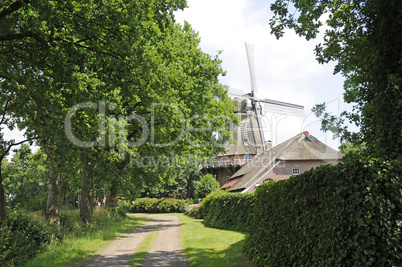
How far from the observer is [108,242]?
16.7m

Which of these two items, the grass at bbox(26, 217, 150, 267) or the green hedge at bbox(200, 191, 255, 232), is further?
the green hedge at bbox(200, 191, 255, 232)

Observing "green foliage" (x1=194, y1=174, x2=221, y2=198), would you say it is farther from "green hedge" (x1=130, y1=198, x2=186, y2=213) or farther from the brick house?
the brick house

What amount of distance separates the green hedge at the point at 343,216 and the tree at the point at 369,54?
1617mm

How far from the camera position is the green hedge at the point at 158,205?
183 feet

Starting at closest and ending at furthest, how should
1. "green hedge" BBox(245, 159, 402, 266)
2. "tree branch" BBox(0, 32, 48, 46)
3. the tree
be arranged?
"green hedge" BBox(245, 159, 402, 266), the tree, "tree branch" BBox(0, 32, 48, 46)

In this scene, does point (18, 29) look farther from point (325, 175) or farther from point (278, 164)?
point (278, 164)

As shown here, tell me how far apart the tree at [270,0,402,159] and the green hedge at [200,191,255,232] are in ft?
38.2

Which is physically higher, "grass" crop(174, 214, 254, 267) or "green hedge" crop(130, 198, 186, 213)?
"grass" crop(174, 214, 254, 267)

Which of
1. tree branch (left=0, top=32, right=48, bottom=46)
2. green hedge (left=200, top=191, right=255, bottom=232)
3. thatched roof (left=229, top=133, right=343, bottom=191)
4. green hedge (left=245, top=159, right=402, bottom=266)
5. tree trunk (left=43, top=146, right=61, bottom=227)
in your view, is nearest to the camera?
green hedge (left=245, top=159, right=402, bottom=266)

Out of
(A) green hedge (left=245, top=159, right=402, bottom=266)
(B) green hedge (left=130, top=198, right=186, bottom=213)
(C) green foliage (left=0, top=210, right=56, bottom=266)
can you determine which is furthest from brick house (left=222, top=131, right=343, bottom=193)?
(A) green hedge (left=245, top=159, right=402, bottom=266)

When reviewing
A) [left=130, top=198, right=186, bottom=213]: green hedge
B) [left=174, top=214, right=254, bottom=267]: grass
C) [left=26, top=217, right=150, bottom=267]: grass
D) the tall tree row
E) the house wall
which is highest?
the tall tree row

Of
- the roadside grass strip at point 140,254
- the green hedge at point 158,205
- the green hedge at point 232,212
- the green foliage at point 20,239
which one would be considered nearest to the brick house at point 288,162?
the green hedge at point 232,212

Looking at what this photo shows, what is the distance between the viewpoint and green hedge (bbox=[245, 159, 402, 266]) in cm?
491

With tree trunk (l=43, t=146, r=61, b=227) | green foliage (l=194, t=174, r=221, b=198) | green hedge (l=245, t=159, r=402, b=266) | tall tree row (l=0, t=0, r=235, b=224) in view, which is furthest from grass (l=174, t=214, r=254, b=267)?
green foliage (l=194, t=174, r=221, b=198)
